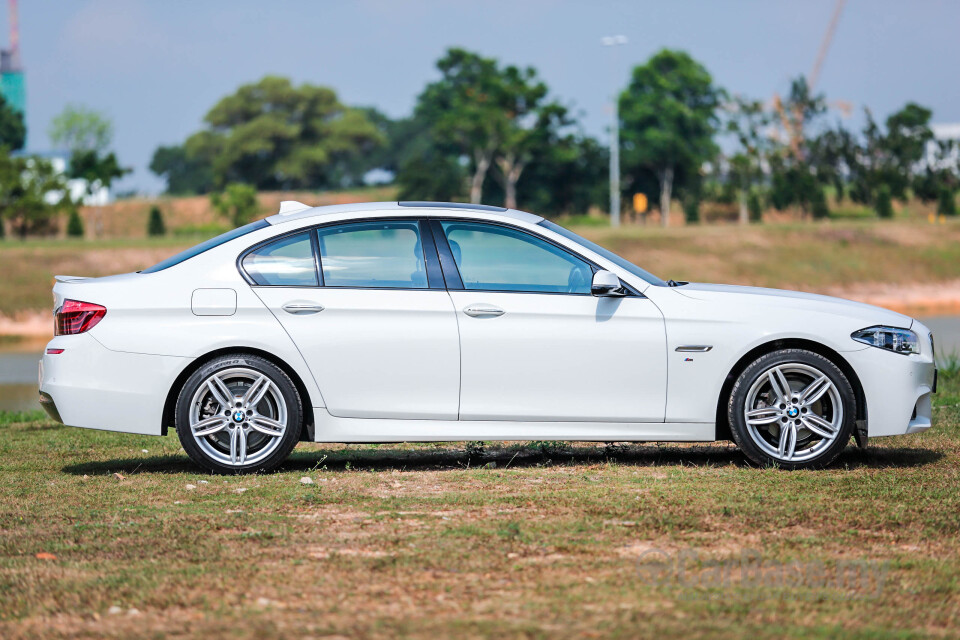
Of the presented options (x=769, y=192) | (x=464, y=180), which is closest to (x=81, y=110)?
(x=464, y=180)

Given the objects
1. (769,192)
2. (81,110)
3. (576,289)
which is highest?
(81,110)

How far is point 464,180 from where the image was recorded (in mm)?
70875

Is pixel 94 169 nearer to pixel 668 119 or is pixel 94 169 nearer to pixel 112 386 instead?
pixel 668 119

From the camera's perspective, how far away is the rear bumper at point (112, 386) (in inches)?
272

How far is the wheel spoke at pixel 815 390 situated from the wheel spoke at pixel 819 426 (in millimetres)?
87

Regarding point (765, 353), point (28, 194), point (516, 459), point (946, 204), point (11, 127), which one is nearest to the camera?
point (765, 353)

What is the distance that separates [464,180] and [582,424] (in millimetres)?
64593

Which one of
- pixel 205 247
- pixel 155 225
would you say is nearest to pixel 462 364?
pixel 205 247

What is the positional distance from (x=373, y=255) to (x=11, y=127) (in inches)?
3761

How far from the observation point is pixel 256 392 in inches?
272

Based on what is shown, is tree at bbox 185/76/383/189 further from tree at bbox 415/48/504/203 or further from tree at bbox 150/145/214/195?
tree at bbox 415/48/504/203

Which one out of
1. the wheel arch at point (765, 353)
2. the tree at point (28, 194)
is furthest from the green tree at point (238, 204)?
the wheel arch at point (765, 353)

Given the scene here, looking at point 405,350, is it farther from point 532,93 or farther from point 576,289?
point 532,93

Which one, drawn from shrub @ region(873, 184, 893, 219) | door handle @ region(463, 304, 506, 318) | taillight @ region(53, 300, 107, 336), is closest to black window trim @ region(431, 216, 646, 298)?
door handle @ region(463, 304, 506, 318)
